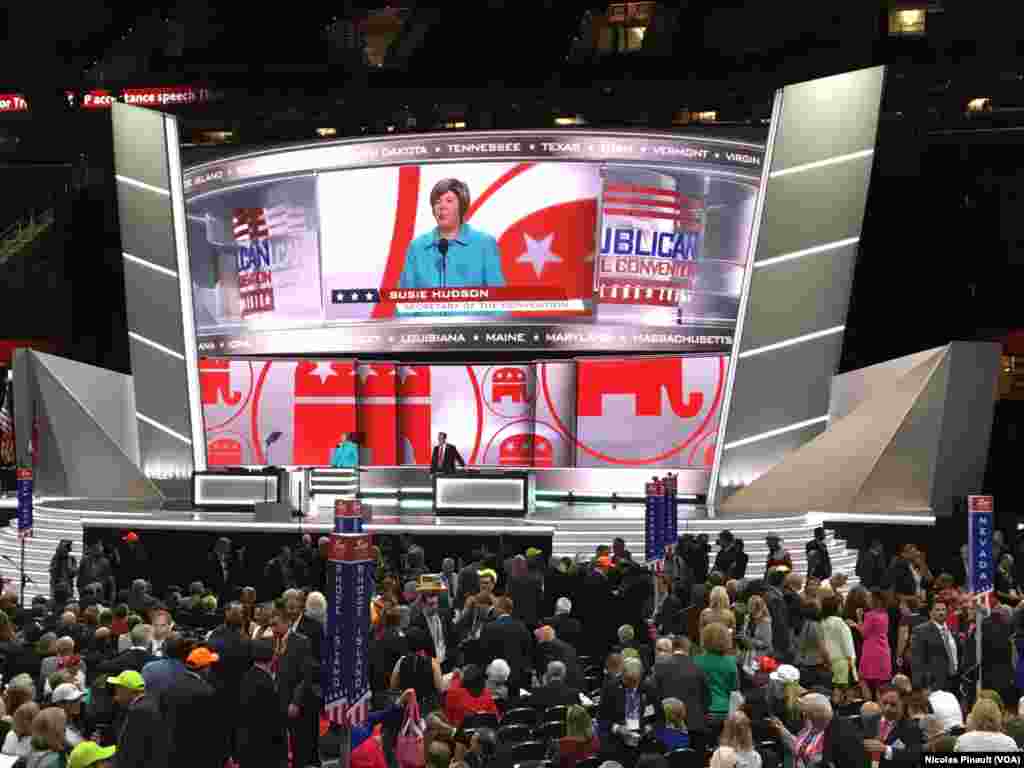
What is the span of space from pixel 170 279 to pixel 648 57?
9996 mm

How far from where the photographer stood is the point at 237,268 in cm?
3162

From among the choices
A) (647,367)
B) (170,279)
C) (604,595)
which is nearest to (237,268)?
(170,279)

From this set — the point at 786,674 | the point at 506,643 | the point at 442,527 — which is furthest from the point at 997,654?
the point at 442,527

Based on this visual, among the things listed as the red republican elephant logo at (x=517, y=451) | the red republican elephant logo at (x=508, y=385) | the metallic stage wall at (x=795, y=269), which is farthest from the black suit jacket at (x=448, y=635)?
the red republican elephant logo at (x=508, y=385)

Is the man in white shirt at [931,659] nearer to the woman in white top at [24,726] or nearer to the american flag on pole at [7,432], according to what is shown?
the woman in white top at [24,726]

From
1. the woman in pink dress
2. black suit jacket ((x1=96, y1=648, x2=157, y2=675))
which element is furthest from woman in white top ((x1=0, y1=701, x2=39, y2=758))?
the woman in pink dress

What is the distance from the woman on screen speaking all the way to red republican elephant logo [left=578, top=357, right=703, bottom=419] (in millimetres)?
2494

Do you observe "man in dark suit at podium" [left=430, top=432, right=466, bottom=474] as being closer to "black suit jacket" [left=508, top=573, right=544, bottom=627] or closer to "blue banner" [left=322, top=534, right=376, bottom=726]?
"black suit jacket" [left=508, top=573, right=544, bottom=627]

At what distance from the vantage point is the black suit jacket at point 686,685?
10805mm

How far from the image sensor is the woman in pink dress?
13500mm

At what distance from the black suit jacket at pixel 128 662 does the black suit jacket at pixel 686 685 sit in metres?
3.32

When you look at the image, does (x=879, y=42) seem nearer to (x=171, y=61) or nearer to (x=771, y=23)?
(x=771, y=23)

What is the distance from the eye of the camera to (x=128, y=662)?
10.8 m

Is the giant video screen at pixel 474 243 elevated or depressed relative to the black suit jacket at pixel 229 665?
elevated
